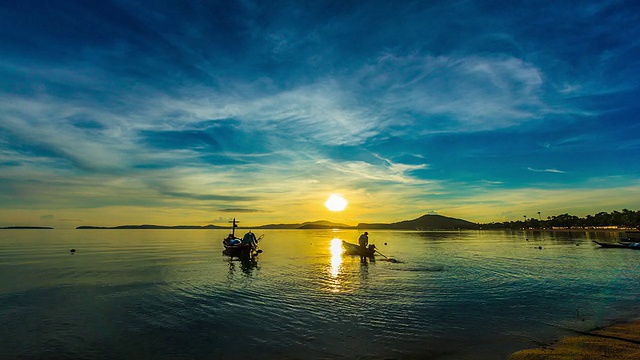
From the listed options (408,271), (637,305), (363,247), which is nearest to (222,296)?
(408,271)

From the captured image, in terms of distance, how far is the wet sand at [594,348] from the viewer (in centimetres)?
1193

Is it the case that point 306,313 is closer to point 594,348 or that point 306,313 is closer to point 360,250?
point 594,348

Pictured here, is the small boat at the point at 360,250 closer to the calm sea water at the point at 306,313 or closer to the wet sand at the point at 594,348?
the calm sea water at the point at 306,313

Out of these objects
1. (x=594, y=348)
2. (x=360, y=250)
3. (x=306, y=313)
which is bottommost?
(x=306, y=313)

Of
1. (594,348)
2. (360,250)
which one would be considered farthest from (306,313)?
(360,250)

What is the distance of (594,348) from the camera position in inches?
504

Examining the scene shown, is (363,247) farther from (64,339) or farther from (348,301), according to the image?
(64,339)

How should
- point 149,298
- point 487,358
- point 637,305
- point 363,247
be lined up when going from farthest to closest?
point 363,247 < point 149,298 < point 637,305 < point 487,358

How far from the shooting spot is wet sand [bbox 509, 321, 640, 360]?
39.1 feet

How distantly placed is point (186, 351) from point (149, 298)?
13.5 meters

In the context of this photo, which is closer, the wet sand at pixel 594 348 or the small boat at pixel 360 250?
the wet sand at pixel 594 348

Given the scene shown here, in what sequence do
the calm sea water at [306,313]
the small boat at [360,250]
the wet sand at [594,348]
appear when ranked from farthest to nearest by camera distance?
the small boat at [360,250], the calm sea water at [306,313], the wet sand at [594,348]

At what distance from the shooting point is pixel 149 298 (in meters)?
25.4

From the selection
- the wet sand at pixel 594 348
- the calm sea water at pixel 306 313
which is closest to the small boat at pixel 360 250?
the calm sea water at pixel 306 313
